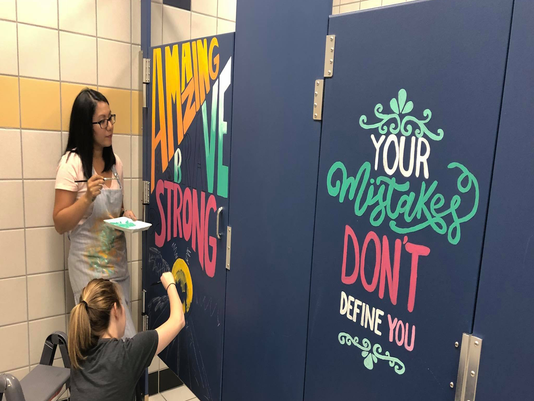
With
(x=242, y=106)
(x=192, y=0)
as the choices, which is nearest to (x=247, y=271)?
(x=242, y=106)

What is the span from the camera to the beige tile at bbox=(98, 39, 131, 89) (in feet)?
6.95

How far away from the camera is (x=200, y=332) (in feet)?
6.10

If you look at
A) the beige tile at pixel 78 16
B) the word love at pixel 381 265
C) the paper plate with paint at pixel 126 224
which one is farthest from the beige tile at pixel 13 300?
the word love at pixel 381 265

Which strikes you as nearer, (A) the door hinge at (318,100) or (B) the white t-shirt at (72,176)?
(A) the door hinge at (318,100)

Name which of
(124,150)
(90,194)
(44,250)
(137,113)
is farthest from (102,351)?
(137,113)

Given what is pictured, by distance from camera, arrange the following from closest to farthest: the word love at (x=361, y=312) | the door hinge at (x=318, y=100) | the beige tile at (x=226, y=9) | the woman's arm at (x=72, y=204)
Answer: the word love at (x=361, y=312), the door hinge at (x=318, y=100), the woman's arm at (x=72, y=204), the beige tile at (x=226, y=9)

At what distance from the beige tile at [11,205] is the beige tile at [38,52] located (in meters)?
0.51

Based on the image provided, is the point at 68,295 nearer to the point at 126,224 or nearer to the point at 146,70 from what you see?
the point at 126,224

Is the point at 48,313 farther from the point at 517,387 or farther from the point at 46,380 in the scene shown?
the point at 517,387

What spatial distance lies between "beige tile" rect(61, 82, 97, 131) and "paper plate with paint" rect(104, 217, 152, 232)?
559mm

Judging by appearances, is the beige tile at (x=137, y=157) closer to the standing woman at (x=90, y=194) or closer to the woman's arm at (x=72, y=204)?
the standing woman at (x=90, y=194)

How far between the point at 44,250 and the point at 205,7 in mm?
1584

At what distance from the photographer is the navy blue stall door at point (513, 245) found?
2.70 ft

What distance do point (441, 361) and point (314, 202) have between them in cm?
54
